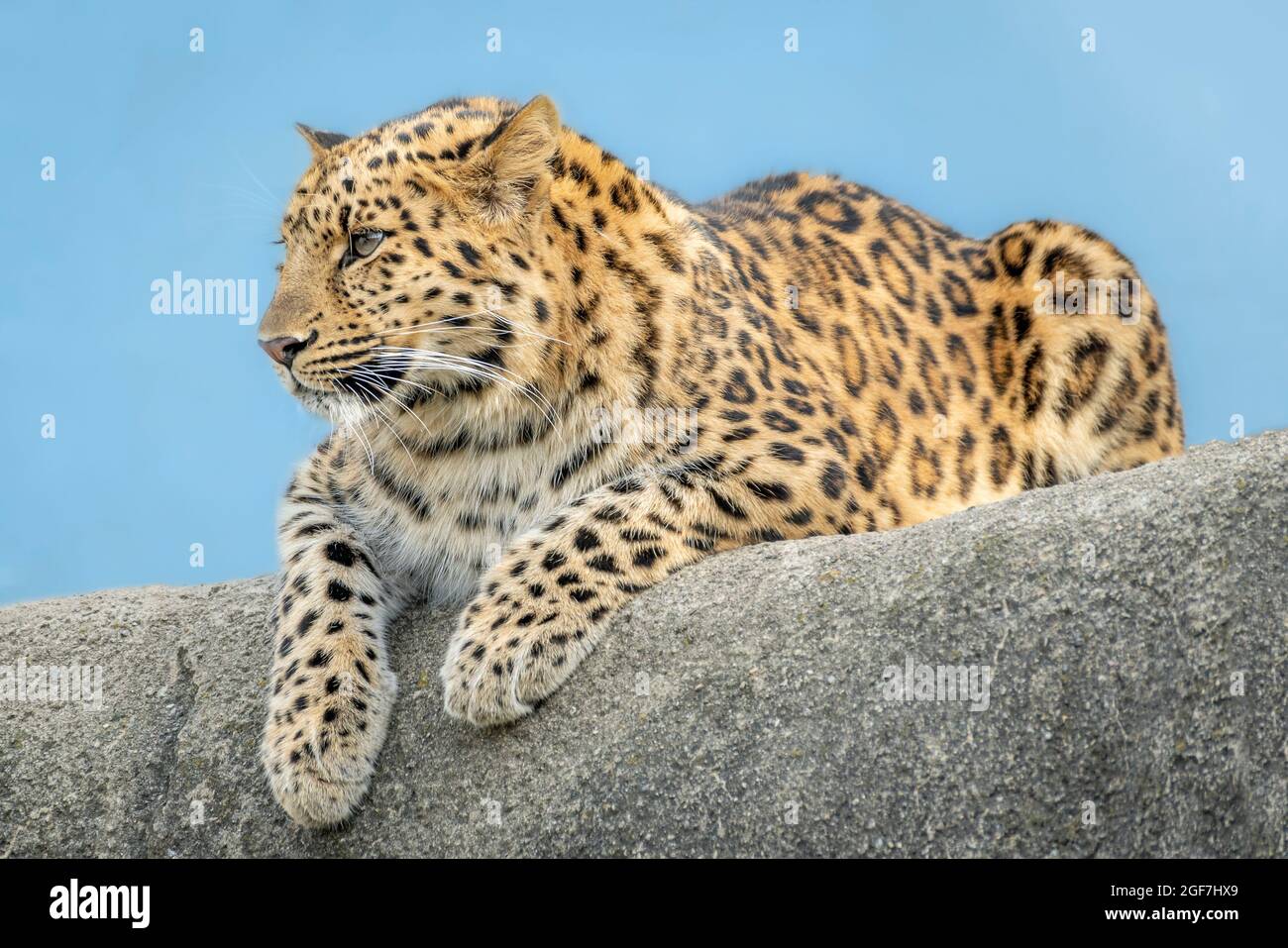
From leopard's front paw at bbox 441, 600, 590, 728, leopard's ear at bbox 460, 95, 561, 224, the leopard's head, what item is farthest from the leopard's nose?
leopard's front paw at bbox 441, 600, 590, 728

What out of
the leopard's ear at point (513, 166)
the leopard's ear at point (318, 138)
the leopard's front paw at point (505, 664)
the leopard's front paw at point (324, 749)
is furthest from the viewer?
the leopard's ear at point (318, 138)

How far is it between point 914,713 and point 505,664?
1.62m

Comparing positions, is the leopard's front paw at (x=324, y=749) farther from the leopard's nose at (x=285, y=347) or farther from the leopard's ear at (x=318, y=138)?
the leopard's ear at (x=318, y=138)

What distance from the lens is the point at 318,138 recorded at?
23.3 feet

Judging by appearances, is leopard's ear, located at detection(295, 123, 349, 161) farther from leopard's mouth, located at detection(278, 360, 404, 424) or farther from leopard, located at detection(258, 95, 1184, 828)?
leopard's mouth, located at detection(278, 360, 404, 424)

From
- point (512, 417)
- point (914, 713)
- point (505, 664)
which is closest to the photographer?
point (914, 713)

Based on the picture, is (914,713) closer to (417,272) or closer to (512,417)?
(512,417)

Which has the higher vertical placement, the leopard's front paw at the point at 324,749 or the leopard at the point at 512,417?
the leopard at the point at 512,417

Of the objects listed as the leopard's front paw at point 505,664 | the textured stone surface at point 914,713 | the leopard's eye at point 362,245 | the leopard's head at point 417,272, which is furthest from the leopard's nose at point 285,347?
the textured stone surface at point 914,713

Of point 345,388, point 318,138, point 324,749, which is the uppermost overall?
point 318,138

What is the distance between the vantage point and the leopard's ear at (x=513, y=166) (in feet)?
21.0

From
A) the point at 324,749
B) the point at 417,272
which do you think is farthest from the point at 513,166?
the point at 324,749

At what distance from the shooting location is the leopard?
6273 millimetres
